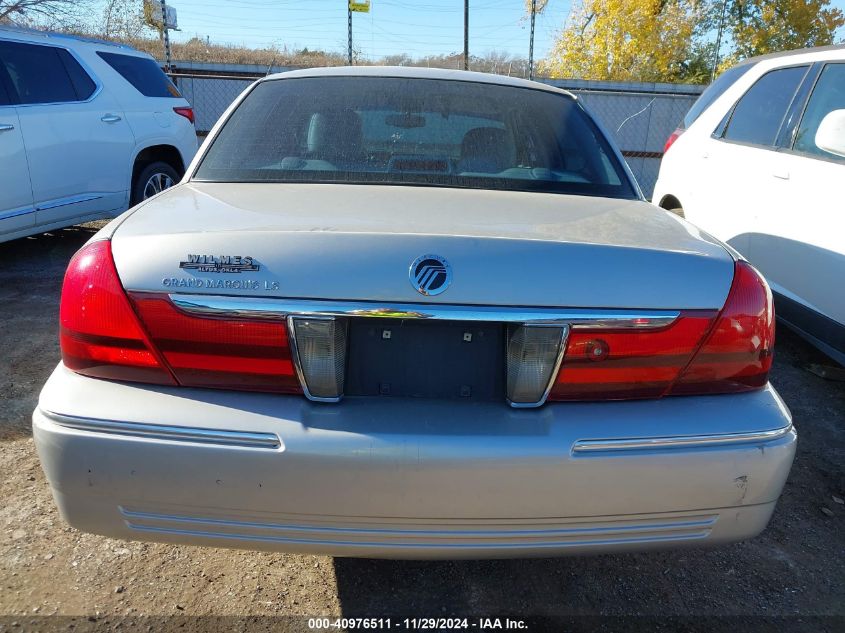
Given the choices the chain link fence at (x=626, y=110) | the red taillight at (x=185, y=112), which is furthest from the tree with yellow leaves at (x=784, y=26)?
the red taillight at (x=185, y=112)

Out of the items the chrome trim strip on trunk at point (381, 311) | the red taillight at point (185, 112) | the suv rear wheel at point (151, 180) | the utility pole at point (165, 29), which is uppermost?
the utility pole at point (165, 29)

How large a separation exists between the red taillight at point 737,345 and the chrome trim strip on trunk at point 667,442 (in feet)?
0.45

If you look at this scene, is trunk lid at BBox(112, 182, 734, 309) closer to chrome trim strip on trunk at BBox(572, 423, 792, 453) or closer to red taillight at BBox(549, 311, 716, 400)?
red taillight at BBox(549, 311, 716, 400)

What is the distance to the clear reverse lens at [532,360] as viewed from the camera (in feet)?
5.37

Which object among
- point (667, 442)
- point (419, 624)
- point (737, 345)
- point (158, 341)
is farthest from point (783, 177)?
point (158, 341)

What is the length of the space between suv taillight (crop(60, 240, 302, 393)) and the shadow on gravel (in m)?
1.74

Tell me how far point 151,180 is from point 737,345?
6.31m

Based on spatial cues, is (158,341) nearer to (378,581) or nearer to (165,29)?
(378,581)

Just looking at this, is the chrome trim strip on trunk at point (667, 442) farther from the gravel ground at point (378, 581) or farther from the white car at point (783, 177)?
the white car at point (783, 177)

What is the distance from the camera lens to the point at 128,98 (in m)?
6.46

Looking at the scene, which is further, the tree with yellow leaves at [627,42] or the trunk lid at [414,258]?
the tree with yellow leaves at [627,42]

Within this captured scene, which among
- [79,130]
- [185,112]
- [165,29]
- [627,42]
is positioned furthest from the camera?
[627,42]

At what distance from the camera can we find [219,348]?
1.65 meters

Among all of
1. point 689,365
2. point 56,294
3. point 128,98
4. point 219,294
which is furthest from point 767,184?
point 128,98
